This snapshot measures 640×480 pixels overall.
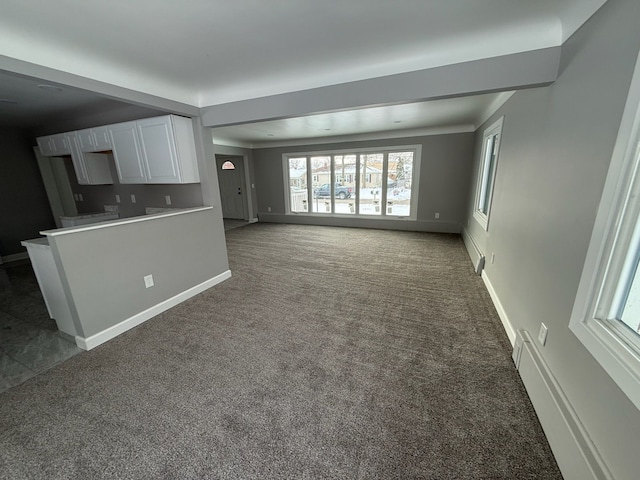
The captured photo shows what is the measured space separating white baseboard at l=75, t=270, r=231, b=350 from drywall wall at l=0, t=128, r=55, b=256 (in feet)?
13.8

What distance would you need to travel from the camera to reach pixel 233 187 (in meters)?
7.99

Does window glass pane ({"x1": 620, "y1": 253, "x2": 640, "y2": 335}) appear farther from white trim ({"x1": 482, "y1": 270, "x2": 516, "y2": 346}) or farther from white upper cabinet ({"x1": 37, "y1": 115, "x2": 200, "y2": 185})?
white upper cabinet ({"x1": 37, "y1": 115, "x2": 200, "y2": 185})

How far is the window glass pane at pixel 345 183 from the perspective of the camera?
6.50 metres

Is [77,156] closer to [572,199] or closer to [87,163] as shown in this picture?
[87,163]

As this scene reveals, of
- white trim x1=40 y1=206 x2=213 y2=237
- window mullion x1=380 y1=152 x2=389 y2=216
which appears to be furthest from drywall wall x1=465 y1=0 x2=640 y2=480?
window mullion x1=380 y1=152 x2=389 y2=216

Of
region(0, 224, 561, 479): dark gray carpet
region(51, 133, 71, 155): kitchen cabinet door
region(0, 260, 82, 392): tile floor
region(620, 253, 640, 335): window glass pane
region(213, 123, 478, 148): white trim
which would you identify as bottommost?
region(0, 224, 561, 479): dark gray carpet

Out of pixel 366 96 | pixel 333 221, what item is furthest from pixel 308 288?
pixel 333 221

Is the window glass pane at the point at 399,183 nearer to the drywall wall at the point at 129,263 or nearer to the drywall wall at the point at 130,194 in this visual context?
the drywall wall at the point at 129,263

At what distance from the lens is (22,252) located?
463 centimetres

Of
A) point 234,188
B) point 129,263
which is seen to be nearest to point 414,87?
point 129,263

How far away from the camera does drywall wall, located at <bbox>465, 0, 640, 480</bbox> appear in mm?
1051

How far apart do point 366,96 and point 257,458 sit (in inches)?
107

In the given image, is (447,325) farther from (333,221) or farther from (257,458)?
(333,221)

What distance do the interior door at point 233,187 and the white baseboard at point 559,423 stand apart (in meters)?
7.50
